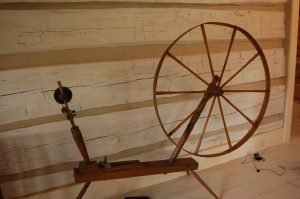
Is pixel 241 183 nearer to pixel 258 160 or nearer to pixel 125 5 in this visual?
pixel 258 160

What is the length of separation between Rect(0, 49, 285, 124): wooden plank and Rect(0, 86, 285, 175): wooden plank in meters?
0.08

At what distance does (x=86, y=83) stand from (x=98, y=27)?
30 cm

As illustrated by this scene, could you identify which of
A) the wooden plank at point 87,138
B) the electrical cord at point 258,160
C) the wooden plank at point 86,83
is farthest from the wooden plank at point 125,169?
the electrical cord at point 258,160

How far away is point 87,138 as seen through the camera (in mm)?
1548

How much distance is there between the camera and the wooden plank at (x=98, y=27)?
4.26 ft

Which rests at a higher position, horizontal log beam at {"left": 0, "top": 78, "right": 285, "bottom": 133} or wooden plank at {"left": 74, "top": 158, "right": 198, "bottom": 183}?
horizontal log beam at {"left": 0, "top": 78, "right": 285, "bottom": 133}

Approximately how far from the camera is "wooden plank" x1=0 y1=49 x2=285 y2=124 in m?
1.34

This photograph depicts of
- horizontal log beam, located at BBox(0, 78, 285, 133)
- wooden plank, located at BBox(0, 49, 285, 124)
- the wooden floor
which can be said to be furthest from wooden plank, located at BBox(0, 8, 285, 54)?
the wooden floor

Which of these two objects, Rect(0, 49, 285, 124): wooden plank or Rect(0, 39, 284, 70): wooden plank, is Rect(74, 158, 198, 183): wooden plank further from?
Rect(0, 39, 284, 70): wooden plank

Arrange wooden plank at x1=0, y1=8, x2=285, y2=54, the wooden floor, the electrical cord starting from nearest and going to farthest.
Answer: wooden plank at x1=0, y1=8, x2=285, y2=54 < the wooden floor < the electrical cord

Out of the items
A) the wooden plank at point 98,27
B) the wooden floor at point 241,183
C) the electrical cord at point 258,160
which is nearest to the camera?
the wooden plank at point 98,27

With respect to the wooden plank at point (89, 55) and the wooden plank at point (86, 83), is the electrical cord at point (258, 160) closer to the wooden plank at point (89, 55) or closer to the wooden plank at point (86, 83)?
the wooden plank at point (86, 83)

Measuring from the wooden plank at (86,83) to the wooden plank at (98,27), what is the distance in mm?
117

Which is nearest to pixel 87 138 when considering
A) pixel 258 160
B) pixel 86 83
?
pixel 86 83
